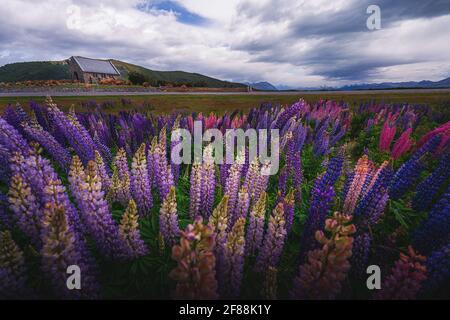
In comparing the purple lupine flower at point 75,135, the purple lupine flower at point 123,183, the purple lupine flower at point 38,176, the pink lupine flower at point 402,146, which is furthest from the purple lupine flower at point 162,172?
the pink lupine flower at point 402,146

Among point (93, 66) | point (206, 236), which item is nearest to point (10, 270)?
point (206, 236)

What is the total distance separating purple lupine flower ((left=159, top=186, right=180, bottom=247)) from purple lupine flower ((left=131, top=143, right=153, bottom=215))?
1.86 ft

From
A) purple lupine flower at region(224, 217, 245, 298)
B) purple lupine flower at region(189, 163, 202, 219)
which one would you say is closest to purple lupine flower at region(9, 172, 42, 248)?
purple lupine flower at region(189, 163, 202, 219)

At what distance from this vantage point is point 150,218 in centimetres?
295

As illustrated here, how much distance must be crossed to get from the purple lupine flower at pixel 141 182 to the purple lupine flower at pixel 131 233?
65cm

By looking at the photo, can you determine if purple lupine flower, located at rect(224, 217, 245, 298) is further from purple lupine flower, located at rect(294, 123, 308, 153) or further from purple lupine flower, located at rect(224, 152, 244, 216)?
purple lupine flower, located at rect(294, 123, 308, 153)

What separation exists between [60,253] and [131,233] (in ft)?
1.60

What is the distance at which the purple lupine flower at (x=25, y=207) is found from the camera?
1.82 meters

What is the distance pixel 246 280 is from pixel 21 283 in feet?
5.34

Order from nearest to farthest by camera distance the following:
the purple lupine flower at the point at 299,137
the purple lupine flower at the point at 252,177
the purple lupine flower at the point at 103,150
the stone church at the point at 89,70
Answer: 1. the purple lupine flower at the point at 252,177
2. the purple lupine flower at the point at 103,150
3. the purple lupine flower at the point at 299,137
4. the stone church at the point at 89,70

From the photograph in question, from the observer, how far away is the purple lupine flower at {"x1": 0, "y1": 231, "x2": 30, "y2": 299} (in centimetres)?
167

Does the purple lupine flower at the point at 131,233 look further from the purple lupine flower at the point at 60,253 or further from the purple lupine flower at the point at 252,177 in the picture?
the purple lupine flower at the point at 252,177
